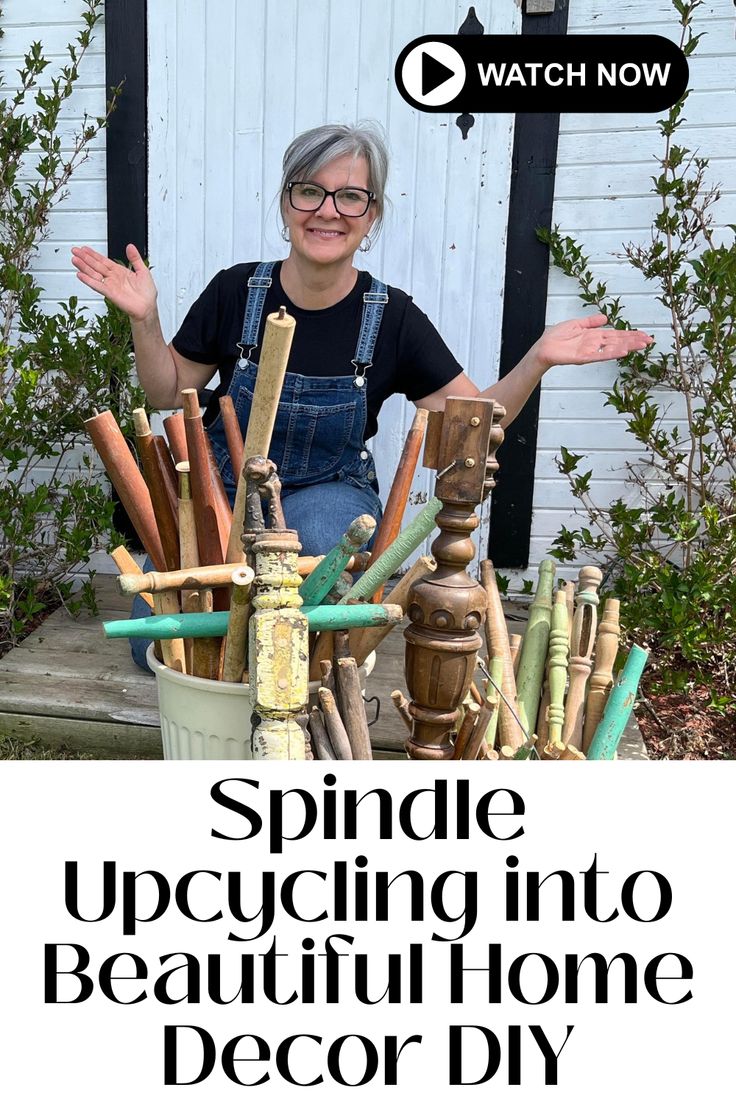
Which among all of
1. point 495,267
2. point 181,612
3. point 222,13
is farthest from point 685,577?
point 222,13

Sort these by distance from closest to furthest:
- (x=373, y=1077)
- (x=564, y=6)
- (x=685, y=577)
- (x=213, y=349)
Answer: (x=373, y=1077) < (x=213, y=349) < (x=685, y=577) < (x=564, y=6)

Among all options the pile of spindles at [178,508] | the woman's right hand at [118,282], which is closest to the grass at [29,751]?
the pile of spindles at [178,508]

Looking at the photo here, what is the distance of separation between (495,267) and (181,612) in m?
2.03

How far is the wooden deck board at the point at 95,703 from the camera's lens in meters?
2.29

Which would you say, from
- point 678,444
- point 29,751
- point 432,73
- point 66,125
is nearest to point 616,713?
point 29,751

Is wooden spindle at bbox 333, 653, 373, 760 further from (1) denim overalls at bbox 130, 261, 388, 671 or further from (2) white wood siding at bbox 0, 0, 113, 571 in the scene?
(2) white wood siding at bbox 0, 0, 113, 571

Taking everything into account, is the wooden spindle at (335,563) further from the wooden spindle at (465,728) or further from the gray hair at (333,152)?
the gray hair at (333,152)

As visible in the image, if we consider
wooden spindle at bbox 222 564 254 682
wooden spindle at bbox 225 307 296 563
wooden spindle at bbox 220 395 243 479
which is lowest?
wooden spindle at bbox 222 564 254 682

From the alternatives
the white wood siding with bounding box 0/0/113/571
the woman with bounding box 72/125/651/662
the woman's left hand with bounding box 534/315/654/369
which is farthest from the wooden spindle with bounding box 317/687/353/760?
the white wood siding with bounding box 0/0/113/571

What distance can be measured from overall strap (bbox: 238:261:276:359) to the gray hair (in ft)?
0.69

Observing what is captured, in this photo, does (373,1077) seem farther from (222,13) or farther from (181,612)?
(222,13)

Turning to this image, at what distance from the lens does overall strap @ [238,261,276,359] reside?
7.56ft

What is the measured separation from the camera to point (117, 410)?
3.16 m

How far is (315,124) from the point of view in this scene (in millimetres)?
3141
